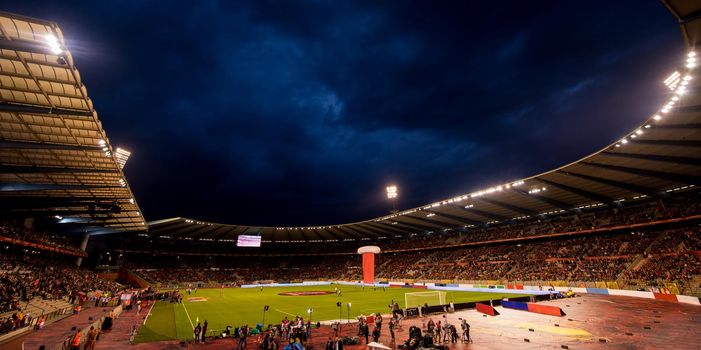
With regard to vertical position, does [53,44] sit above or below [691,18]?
below

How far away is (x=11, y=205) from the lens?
3183 cm

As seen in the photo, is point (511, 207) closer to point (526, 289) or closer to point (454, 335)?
point (526, 289)

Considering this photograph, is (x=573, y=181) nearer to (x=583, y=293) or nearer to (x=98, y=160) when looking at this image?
(x=583, y=293)

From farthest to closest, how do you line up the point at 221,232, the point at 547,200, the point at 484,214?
the point at 221,232
the point at 484,214
the point at 547,200

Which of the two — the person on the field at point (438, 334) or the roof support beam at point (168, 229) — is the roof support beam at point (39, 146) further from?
the roof support beam at point (168, 229)

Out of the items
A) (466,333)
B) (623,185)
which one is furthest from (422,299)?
(623,185)

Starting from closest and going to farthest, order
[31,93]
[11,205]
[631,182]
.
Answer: [31,93] → [11,205] → [631,182]

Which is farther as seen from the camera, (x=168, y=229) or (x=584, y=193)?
(x=168, y=229)

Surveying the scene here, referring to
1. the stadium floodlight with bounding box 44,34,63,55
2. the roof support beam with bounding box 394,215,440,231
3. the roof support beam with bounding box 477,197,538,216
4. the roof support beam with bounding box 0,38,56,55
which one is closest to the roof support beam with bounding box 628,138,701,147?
the roof support beam with bounding box 477,197,538,216

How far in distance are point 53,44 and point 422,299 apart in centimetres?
3554

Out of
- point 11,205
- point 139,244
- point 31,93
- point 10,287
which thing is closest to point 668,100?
point 31,93

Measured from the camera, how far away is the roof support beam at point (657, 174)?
Answer: 3553 centimetres

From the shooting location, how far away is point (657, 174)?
36.5m

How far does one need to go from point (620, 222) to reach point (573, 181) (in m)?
14.1
